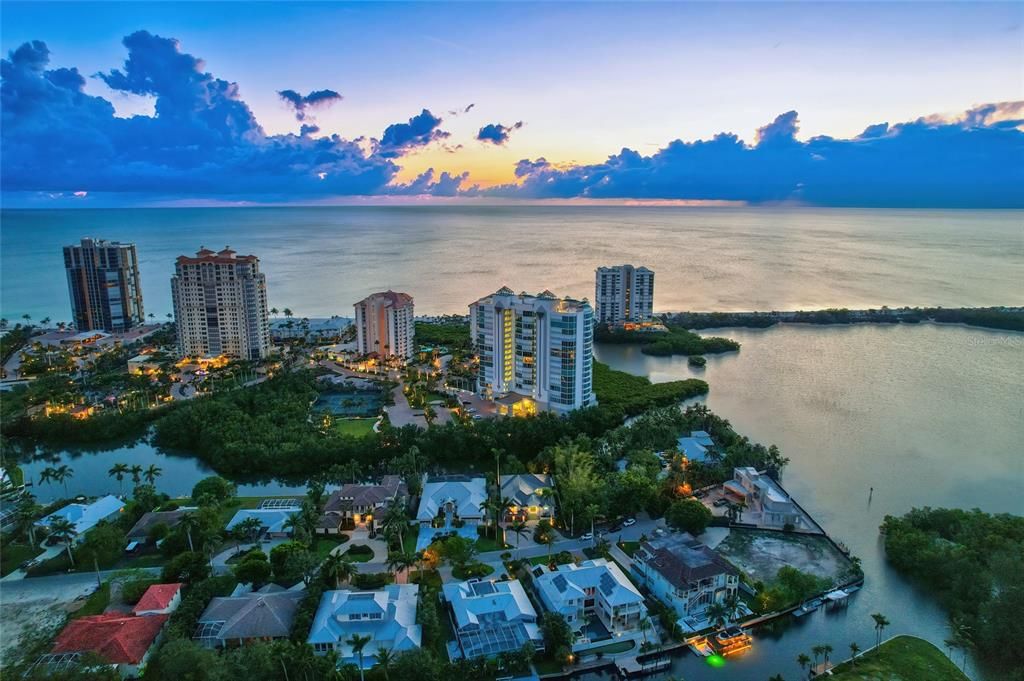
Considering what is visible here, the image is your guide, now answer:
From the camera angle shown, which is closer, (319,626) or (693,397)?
(319,626)

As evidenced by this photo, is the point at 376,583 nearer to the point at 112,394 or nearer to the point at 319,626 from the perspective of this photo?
the point at 319,626

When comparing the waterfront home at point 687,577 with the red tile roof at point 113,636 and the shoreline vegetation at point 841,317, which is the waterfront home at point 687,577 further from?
the shoreline vegetation at point 841,317

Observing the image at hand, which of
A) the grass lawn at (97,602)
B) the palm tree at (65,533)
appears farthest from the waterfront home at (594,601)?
the palm tree at (65,533)

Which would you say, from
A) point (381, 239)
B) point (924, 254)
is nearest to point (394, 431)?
point (924, 254)

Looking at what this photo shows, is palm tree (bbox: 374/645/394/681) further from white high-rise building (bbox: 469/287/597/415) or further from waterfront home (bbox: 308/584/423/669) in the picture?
white high-rise building (bbox: 469/287/597/415)

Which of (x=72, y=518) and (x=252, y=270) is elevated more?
→ (x=252, y=270)
